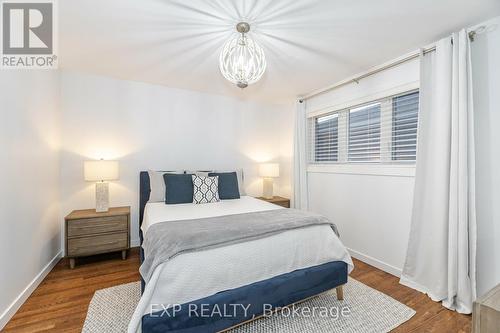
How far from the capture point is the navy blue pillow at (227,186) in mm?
3184

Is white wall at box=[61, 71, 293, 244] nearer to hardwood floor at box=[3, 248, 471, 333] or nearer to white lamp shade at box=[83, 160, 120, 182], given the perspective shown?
white lamp shade at box=[83, 160, 120, 182]

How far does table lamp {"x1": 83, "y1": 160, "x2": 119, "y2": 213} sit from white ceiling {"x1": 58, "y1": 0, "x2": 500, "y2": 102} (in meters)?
1.18

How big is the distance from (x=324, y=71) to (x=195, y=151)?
7.11 feet

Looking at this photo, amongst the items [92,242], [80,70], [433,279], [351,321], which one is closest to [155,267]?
[351,321]

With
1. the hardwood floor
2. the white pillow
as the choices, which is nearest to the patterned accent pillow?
the white pillow

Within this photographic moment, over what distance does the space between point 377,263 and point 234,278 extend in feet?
6.62

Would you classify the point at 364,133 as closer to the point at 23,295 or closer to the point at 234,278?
the point at 234,278

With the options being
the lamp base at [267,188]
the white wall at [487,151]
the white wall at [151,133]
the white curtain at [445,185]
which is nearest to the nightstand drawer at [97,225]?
the white wall at [151,133]

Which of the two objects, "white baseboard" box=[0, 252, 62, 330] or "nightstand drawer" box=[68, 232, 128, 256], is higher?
"nightstand drawer" box=[68, 232, 128, 256]

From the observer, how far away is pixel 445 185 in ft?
6.63

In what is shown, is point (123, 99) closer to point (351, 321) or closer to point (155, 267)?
point (155, 267)

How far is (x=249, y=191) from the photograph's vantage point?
4117mm

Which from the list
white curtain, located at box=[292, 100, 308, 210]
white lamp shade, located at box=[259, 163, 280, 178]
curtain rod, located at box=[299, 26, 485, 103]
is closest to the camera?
curtain rod, located at box=[299, 26, 485, 103]

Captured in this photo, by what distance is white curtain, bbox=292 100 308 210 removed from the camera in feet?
12.1
